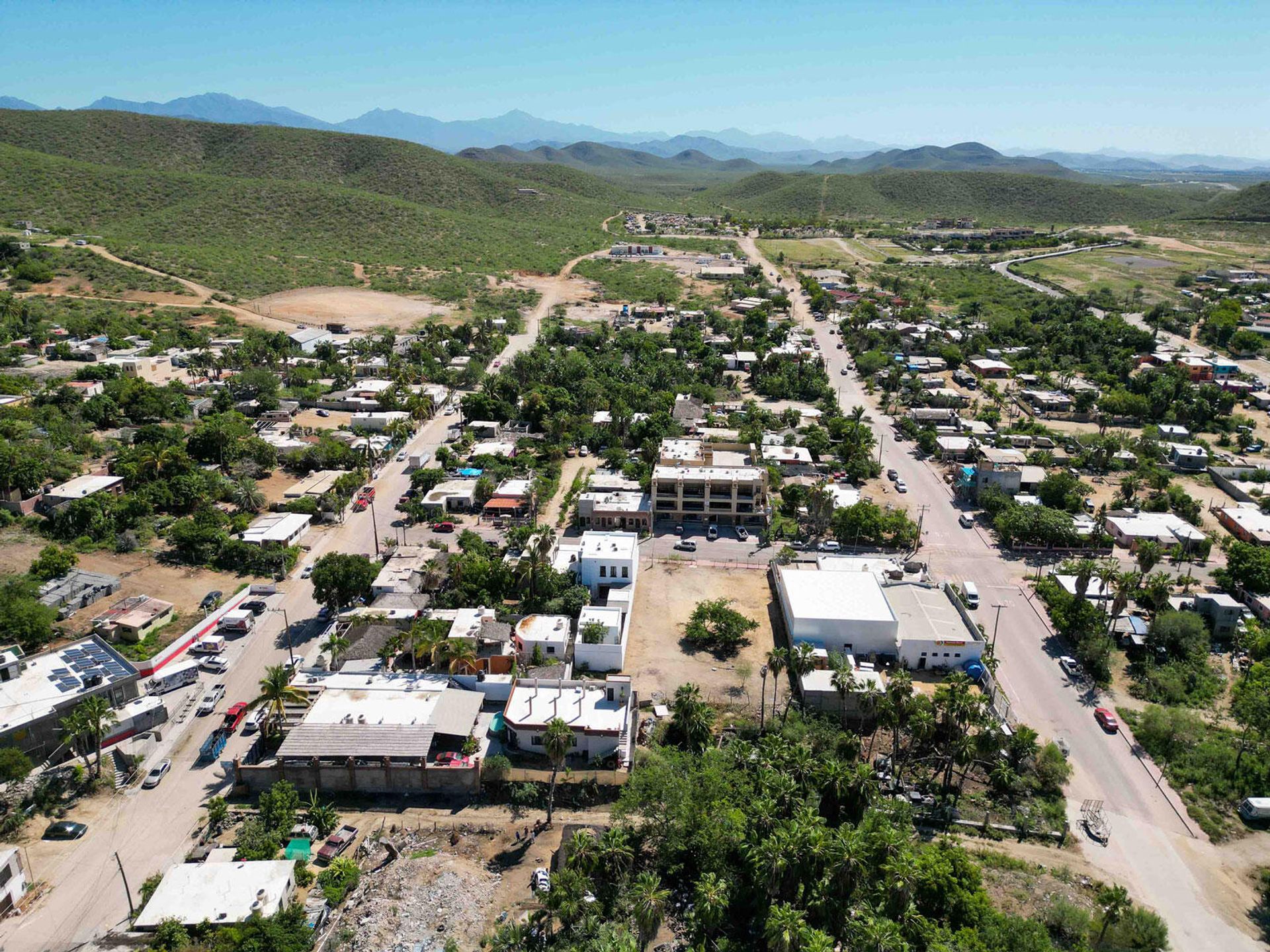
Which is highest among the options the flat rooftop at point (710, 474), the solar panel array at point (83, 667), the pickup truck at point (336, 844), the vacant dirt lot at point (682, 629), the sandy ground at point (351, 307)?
the sandy ground at point (351, 307)

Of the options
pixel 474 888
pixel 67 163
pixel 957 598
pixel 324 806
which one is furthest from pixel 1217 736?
pixel 67 163

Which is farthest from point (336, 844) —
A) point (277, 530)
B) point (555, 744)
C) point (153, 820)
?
point (277, 530)

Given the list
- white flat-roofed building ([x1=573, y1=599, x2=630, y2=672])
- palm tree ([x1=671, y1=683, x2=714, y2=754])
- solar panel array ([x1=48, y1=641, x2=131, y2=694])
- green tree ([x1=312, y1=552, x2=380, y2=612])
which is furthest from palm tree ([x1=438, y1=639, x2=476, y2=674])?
solar panel array ([x1=48, y1=641, x2=131, y2=694])

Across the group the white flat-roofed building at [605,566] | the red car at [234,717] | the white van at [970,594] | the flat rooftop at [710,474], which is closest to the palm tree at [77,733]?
the red car at [234,717]

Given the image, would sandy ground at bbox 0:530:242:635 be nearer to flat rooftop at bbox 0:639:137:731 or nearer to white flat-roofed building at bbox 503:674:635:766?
flat rooftop at bbox 0:639:137:731

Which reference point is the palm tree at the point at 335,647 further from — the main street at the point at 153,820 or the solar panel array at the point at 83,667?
the solar panel array at the point at 83,667

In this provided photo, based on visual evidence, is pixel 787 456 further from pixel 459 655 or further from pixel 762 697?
pixel 459 655
